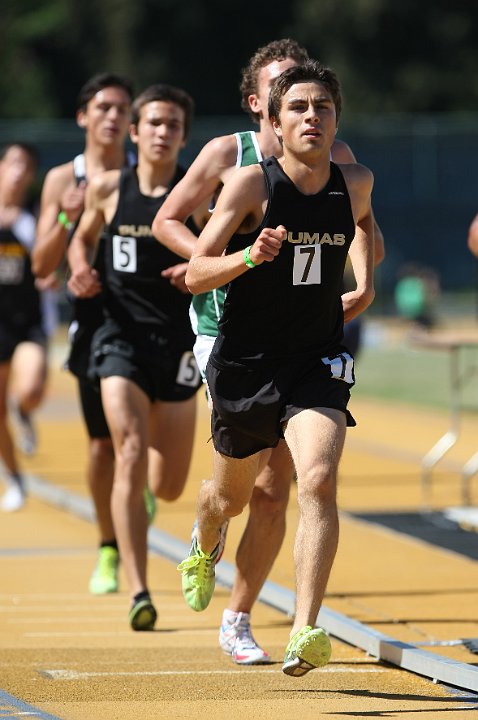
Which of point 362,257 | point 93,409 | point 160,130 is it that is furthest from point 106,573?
point 362,257

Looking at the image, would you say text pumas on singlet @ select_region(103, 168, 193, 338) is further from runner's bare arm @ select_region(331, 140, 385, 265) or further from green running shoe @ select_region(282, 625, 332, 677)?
green running shoe @ select_region(282, 625, 332, 677)

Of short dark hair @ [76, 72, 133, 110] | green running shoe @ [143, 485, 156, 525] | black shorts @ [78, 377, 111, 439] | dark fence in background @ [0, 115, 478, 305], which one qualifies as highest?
dark fence in background @ [0, 115, 478, 305]

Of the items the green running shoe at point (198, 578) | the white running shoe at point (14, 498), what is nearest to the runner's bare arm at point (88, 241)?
the green running shoe at point (198, 578)

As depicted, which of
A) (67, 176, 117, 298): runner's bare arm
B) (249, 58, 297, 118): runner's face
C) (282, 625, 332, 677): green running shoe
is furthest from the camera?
(67, 176, 117, 298): runner's bare arm

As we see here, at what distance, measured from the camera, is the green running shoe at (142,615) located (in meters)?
7.63

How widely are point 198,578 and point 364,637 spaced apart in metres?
0.80

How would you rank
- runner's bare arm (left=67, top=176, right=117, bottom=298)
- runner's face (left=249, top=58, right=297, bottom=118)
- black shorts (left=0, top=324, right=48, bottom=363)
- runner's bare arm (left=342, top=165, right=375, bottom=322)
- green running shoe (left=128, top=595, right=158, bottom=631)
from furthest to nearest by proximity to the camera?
1. black shorts (left=0, top=324, right=48, bottom=363)
2. runner's bare arm (left=67, top=176, right=117, bottom=298)
3. green running shoe (left=128, top=595, right=158, bottom=631)
4. runner's face (left=249, top=58, right=297, bottom=118)
5. runner's bare arm (left=342, top=165, right=375, bottom=322)

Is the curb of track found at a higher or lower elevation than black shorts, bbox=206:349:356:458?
lower

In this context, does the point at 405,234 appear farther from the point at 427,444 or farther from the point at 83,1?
the point at 83,1

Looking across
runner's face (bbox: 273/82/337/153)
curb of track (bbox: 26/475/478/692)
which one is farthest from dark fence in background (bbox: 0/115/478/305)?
runner's face (bbox: 273/82/337/153)

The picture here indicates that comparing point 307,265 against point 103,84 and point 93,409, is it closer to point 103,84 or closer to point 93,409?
point 93,409

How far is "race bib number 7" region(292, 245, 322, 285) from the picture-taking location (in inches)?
242

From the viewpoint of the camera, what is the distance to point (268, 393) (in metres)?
6.31

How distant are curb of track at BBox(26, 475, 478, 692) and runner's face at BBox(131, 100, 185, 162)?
224 centimetres
